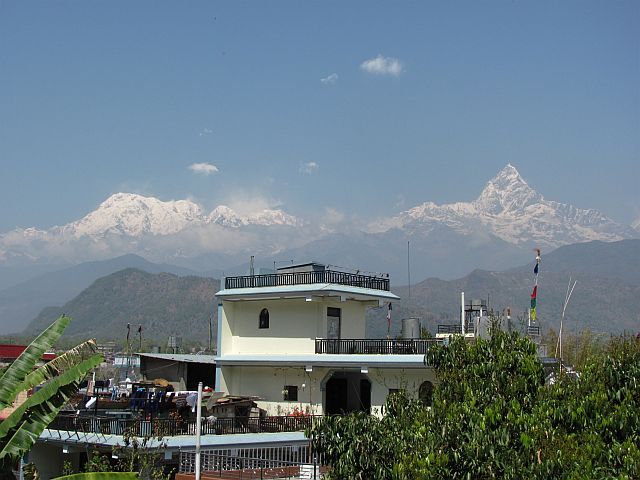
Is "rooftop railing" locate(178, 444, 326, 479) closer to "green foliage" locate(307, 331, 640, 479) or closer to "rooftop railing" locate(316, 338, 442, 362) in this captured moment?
"rooftop railing" locate(316, 338, 442, 362)

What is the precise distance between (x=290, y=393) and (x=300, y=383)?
71 centimetres

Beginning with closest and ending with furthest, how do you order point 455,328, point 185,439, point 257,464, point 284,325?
point 185,439 < point 257,464 < point 284,325 < point 455,328

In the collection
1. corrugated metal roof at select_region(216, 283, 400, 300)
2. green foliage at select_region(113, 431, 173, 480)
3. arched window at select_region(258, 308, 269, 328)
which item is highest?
corrugated metal roof at select_region(216, 283, 400, 300)

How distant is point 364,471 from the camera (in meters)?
14.0

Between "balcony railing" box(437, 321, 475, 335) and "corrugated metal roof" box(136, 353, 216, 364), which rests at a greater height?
"balcony railing" box(437, 321, 475, 335)

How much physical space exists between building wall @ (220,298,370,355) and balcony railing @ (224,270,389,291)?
0.80 metres

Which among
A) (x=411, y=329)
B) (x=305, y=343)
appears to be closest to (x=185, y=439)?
(x=305, y=343)

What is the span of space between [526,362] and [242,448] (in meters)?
14.3

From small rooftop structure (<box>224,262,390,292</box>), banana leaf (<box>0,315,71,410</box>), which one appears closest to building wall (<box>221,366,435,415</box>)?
small rooftop structure (<box>224,262,390,292</box>)

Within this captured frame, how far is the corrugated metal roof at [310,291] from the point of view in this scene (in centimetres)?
3441

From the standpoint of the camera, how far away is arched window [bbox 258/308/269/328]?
3700cm

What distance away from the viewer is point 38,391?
16297 millimetres

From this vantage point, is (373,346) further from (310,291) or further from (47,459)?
(47,459)

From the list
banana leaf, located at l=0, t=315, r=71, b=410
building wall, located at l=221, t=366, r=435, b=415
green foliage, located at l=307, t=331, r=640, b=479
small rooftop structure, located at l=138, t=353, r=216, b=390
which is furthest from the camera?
small rooftop structure, located at l=138, t=353, r=216, b=390
